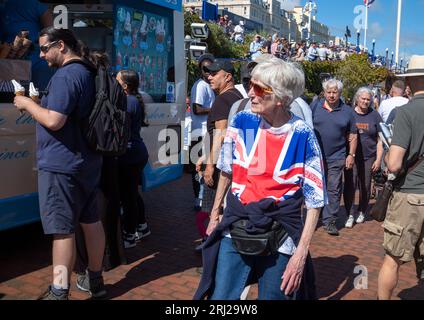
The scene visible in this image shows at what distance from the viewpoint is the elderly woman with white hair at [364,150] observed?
Result: 6.79 metres

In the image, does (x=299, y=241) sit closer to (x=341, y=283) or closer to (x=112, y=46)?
(x=341, y=283)

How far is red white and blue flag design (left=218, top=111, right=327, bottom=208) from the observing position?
2.53 m

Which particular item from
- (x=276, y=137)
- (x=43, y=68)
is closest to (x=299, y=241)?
(x=276, y=137)

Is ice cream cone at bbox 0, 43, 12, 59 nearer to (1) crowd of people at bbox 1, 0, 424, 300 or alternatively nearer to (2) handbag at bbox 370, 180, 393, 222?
(1) crowd of people at bbox 1, 0, 424, 300

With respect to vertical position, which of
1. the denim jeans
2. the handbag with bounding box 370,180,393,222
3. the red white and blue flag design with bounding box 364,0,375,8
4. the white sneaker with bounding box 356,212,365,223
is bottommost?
the white sneaker with bounding box 356,212,365,223

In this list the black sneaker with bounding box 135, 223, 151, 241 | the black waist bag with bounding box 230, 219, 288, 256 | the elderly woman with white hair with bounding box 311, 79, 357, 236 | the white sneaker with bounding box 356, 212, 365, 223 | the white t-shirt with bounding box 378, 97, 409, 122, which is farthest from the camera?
the white t-shirt with bounding box 378, 97, 409, 122

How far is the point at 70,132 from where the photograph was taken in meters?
3.45

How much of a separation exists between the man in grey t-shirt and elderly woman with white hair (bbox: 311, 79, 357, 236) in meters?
2.65

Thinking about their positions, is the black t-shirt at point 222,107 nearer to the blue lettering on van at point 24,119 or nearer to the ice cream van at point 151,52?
the blue lettering on van at point 24,119

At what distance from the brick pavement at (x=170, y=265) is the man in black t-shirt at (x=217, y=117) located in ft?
2.50

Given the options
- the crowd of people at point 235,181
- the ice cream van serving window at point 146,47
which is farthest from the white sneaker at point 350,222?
the ice cream van serving window at point 146,47

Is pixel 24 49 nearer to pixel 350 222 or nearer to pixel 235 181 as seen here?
pixel 235 181

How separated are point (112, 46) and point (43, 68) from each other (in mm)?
908

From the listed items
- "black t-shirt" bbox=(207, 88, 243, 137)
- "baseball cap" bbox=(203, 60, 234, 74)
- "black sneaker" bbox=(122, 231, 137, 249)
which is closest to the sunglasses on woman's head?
"black t-shirt" bbox=(207, 88, 243, 137)
